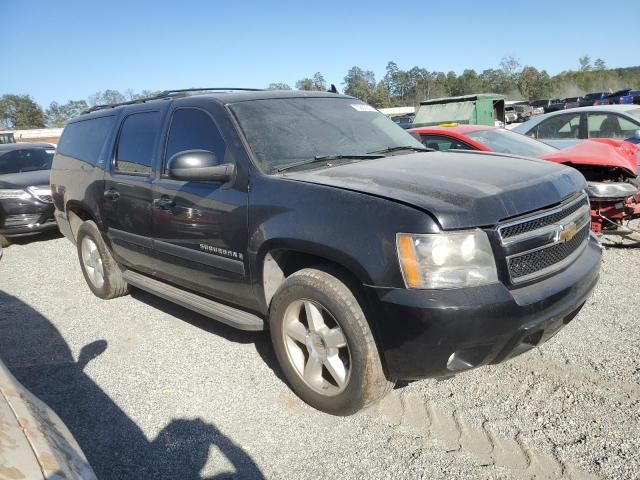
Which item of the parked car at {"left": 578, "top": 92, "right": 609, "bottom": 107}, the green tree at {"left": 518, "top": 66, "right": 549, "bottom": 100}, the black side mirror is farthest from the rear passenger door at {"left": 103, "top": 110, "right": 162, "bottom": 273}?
the green tree at {"left": 518, "top": 66, "right": 549, "bottom": 100}

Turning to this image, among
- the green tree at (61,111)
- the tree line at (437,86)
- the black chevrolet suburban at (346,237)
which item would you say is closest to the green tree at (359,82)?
the tree line at (437,86)

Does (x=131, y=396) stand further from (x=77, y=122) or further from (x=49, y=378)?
(x=77, y=122)

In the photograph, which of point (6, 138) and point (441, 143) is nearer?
point (441, 143)

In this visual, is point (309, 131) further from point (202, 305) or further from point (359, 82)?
point (359, 82)

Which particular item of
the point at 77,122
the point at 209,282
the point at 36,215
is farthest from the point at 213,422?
the point at 36,215

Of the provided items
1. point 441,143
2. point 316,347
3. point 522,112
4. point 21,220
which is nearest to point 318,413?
point 316,347

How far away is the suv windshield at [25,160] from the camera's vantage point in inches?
360

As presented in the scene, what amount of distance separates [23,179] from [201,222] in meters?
6.60

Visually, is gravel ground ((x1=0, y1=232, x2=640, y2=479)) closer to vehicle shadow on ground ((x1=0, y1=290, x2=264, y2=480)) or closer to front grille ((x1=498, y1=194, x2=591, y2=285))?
vehicle shadow on ground ((x1=0, y1=290, x2=264, y2=480))

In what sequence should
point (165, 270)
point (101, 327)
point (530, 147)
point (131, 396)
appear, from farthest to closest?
point (530, 147) → point (101, 327) → point (165, 270) → point (131, 396)

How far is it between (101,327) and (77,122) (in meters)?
2.48

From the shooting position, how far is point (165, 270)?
4.07 m

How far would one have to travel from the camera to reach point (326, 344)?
2.83 meters

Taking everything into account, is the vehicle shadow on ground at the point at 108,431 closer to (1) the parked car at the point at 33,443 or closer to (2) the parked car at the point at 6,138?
(1) the parked car at the point at 33,443
